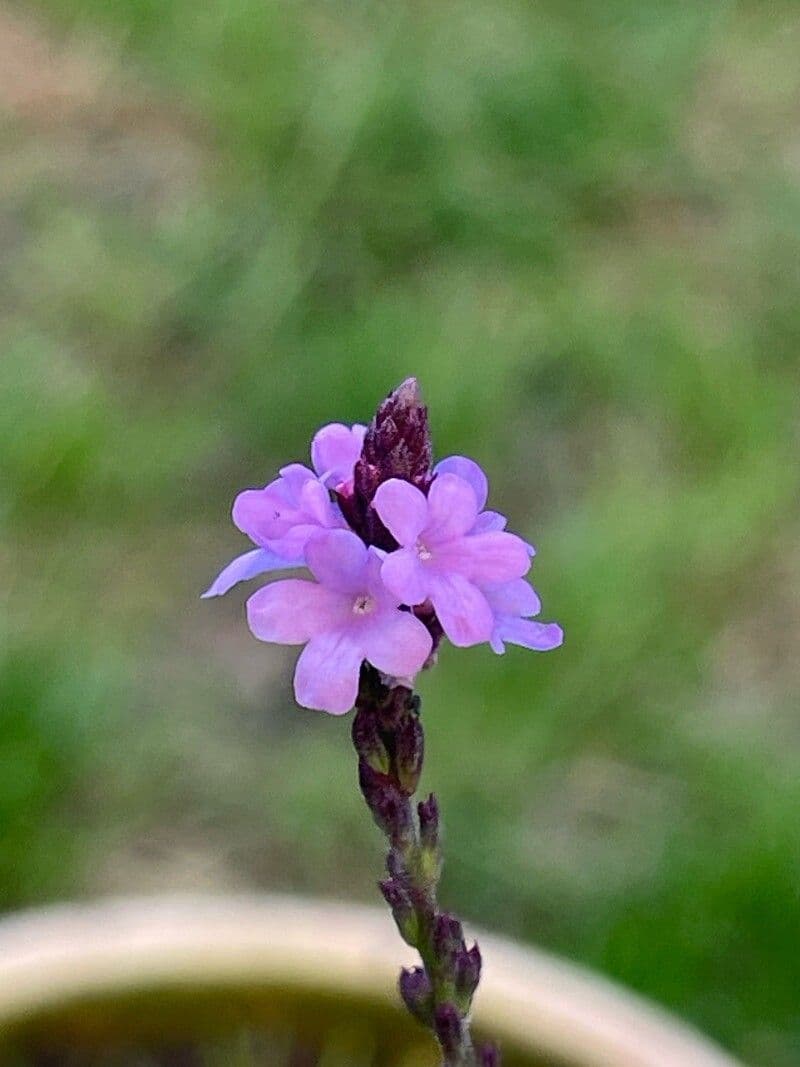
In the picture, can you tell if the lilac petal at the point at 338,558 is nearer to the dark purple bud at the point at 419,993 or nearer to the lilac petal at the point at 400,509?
the lilac petal at the point at 400,509

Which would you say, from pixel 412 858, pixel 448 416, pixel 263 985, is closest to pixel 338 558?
pixel 412 858

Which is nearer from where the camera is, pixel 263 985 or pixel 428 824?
pixel 428 824

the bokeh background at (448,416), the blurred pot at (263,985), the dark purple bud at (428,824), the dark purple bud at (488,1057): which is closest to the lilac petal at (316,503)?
the dark purple bud at (428,824)

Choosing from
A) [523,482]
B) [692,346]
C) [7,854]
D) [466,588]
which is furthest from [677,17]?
[466,588]

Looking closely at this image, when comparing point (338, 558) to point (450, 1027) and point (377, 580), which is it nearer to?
point (377, 580)

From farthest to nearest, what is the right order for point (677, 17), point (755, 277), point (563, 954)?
point (677, 17) < point (755, 277) < point (563, 954)

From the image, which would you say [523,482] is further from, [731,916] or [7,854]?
[7,854]
